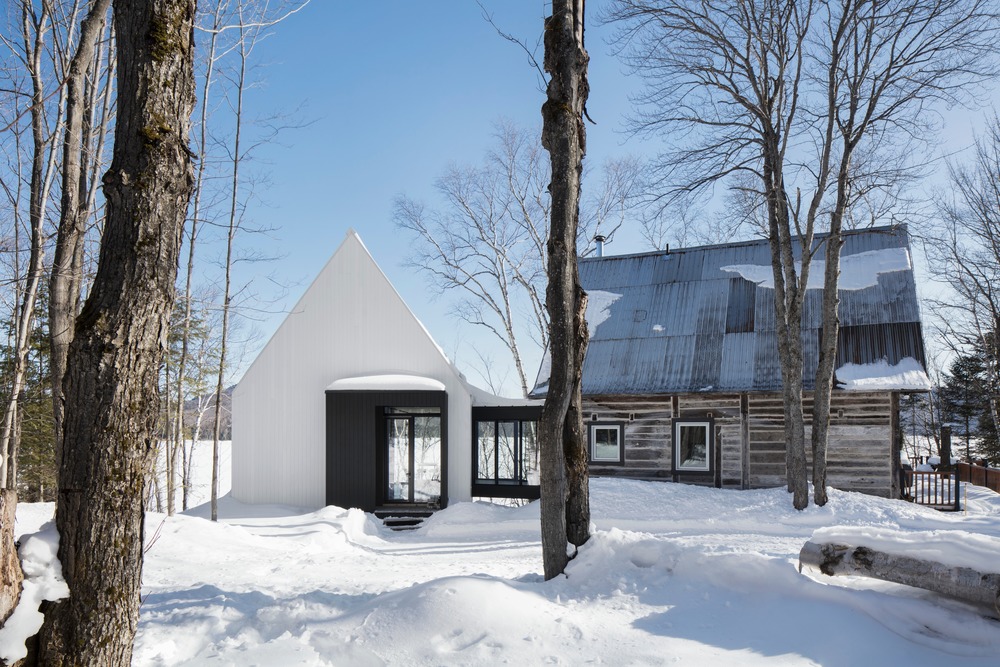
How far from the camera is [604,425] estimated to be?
60.4 ft

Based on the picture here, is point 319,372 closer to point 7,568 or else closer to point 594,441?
point 594,441

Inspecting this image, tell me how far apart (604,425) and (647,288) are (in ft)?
15.9

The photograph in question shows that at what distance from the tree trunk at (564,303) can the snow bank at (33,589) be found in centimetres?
389

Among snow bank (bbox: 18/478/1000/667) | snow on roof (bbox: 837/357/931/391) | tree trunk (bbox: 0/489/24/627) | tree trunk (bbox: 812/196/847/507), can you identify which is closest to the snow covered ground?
snow bank (bbox: 18/478/1000/667)

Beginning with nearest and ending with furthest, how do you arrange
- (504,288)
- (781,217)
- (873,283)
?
1. (781,217)
2. (873,283)
3. (504,288)

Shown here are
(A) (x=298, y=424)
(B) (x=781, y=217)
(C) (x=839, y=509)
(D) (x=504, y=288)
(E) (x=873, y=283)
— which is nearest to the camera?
(C) (x=839, y=509)

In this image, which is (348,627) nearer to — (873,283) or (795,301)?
(795,301)

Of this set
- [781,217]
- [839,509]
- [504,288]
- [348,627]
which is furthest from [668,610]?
[504,288]

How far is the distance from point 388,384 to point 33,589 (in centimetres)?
1148

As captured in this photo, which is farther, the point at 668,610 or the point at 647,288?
the point at 647,288

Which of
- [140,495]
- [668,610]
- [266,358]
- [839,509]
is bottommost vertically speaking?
[839,509]

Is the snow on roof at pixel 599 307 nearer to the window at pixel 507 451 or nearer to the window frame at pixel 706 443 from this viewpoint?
the window frame at pixel 706 443

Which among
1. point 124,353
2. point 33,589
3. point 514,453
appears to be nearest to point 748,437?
point 514,453

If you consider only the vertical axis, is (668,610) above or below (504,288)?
below
